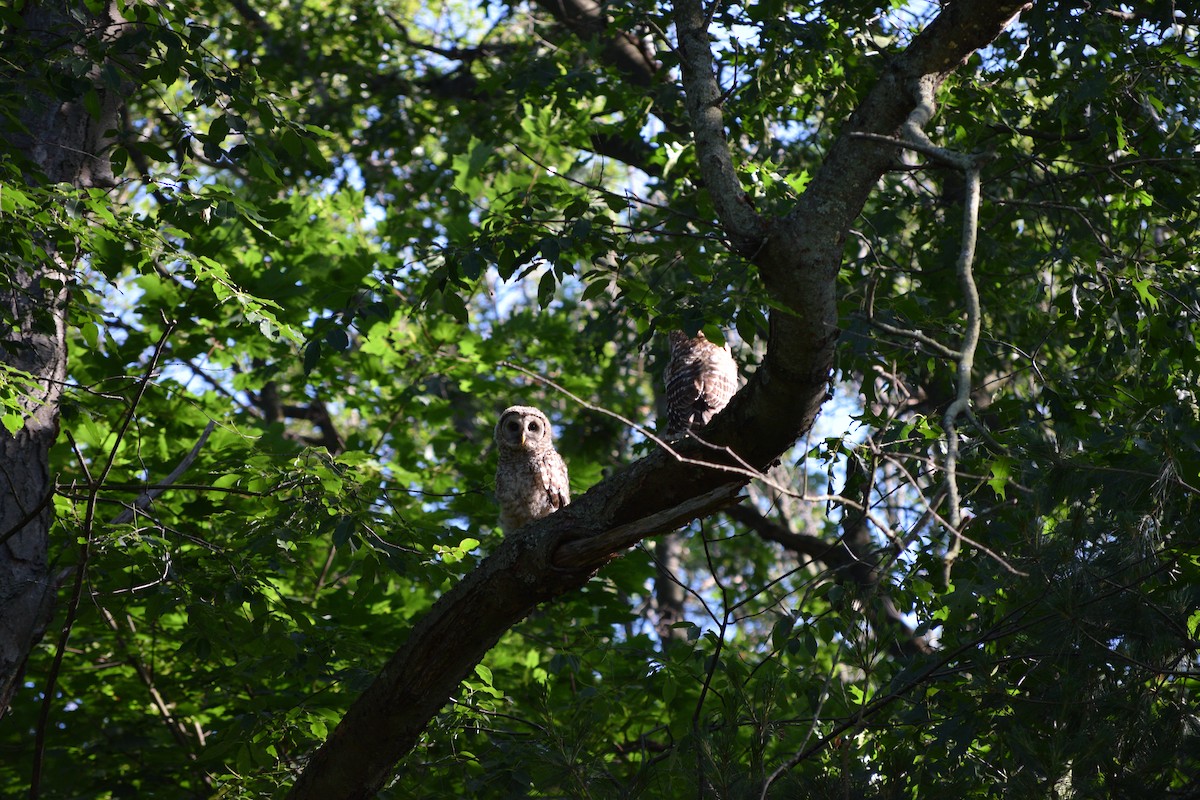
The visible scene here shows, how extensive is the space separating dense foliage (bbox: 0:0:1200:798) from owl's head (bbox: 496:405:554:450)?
284mm

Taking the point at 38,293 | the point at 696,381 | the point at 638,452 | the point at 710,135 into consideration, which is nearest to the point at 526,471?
the point at 638,452

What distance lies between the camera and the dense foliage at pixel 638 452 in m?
3.02

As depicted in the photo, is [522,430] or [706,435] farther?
[522,430]

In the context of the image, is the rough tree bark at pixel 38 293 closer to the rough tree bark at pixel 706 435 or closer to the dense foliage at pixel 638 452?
the dense foliage at pixel 638 452

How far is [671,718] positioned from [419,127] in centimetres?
660

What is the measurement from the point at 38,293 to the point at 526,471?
2344 millimetres

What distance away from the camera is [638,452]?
5.30m

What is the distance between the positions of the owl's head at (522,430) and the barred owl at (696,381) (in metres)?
0.68

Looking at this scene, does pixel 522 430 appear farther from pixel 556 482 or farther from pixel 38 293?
pixel 38 293

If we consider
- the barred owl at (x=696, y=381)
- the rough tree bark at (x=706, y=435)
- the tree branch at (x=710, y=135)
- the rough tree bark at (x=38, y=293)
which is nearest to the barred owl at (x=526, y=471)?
the barred owl at (x=696, y=381)

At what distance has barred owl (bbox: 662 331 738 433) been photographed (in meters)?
5.05

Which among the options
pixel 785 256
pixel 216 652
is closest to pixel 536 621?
pixel 216 652

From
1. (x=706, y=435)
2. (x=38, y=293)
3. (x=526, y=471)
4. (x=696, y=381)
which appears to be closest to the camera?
(x=706, y=435)

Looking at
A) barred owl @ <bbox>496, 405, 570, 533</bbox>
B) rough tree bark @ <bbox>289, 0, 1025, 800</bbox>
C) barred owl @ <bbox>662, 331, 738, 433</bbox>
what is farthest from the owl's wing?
rough tree bark @ <bbox>289, 0, 1025, 800</bbox>
